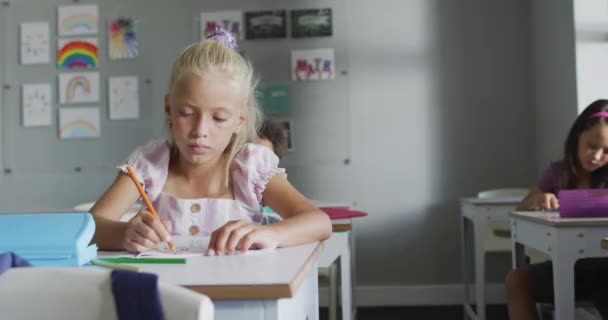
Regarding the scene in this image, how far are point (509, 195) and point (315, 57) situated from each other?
135 centimetres

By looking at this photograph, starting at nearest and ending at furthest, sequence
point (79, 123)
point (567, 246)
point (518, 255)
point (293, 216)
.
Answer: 1. point (293, 216)
2. point (567, 246)
3. point (518, 255)
4. point (79, 123)

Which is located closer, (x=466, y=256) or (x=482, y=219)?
(x=482, y=219)

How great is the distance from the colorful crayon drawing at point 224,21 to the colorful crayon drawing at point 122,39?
422 mm

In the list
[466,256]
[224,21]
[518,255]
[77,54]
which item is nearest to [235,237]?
[518,255]

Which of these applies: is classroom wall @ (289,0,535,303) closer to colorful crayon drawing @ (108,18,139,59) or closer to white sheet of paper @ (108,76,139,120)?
white sheet of paper @ (108,76,139,120)

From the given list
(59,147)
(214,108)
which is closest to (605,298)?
(214,108)

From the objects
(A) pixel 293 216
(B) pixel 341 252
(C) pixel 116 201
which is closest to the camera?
(A) pixel 293 216

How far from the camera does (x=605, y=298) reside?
2.14 metres

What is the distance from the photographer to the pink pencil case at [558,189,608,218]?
2.01m

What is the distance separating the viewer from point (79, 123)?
405cm

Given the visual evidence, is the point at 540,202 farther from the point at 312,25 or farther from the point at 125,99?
the point at 125,99

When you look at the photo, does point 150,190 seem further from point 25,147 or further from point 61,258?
point 25,147

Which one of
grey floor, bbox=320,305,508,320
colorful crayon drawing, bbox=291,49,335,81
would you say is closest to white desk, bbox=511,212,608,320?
grey floor, bbox=320,305,508,320

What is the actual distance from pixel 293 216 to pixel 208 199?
8.9 inches
